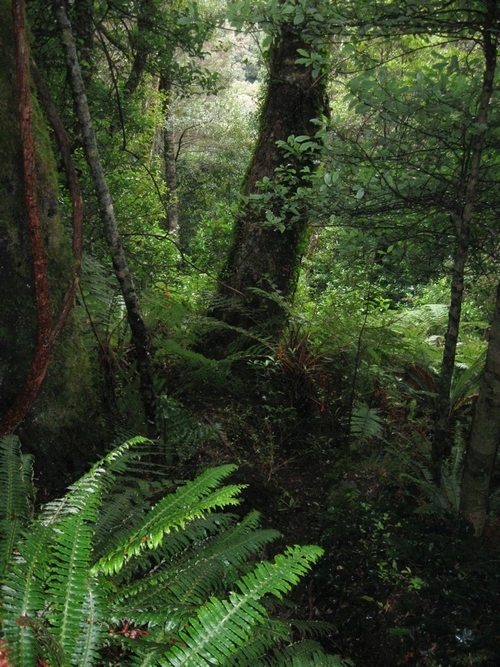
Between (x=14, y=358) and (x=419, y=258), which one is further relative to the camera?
(x=419, y=258)

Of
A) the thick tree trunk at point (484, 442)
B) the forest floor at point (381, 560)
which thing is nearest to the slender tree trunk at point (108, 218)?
the forest floor at point (381, 560)

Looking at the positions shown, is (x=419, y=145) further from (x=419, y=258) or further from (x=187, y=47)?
(x=187, y=47)

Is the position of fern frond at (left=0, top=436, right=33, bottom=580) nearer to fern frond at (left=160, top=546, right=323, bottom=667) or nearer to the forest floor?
fern frond at (left=160, top=546, right=323, bottom=667)

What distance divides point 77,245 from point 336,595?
8.23ft

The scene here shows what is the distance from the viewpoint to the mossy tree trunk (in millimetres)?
2445

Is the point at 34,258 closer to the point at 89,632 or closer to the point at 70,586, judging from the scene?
the point at 70,586

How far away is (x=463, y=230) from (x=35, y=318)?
238 cm

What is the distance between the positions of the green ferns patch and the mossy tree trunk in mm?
333

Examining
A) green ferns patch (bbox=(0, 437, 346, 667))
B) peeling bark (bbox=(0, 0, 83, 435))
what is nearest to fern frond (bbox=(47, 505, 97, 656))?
green ferns patch (bbox=(0, 437, 346, 667))

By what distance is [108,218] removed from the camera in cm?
287

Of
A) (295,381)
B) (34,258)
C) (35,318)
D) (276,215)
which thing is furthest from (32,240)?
(276,215)

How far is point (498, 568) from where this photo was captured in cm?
243

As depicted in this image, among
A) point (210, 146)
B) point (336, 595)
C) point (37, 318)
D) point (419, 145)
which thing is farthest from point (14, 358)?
point (210, 146)

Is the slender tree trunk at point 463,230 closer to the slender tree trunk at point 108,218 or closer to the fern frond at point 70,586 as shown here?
the slender tree trunk at point 108,218
